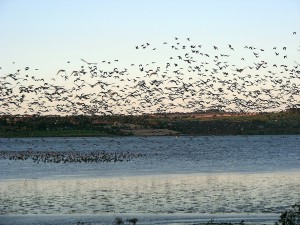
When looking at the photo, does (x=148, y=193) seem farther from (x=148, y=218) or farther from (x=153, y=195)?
(x=148, y=218)

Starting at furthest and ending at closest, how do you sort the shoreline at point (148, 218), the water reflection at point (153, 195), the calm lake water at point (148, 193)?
the water reflection at point (153, 195) → the calm lake water at point (148, 193) → the shoreline at point (148, 218)

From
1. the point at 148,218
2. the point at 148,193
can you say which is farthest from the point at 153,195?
the point at 148,218

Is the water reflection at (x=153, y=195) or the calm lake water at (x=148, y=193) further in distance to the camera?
the water reflection at (x=153, y=195)

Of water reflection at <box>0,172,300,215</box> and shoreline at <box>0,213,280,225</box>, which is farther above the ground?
water reflection at <box>0,172,300,215</box>

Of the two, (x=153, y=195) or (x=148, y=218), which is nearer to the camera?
(x=148, y=218)

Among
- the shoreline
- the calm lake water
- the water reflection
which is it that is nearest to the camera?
the shoreline

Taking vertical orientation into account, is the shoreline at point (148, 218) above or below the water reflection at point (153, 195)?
below

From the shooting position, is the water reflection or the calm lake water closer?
the calm lake water

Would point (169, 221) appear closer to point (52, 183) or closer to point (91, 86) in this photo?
point (91, 86)

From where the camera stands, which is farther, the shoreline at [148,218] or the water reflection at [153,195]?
the water reflection at [153,195]

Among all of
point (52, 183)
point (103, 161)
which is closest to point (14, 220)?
point (52, 183)

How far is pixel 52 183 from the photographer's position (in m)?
50.0

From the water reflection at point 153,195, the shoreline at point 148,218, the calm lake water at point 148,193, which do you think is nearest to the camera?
the shoreline at point 148,218

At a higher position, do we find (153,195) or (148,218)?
(153,195)
